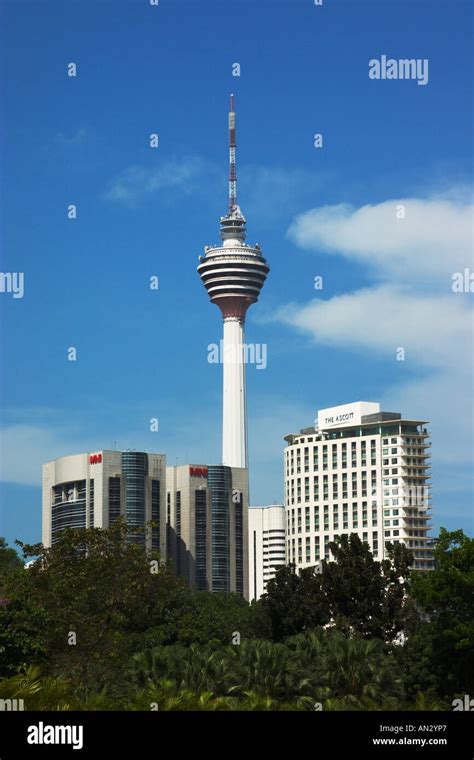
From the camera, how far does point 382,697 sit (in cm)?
5350

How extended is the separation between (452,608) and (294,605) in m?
21.5

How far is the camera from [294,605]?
77938 millimetres

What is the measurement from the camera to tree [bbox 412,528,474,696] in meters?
56.1

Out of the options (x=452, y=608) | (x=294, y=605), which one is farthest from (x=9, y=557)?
(x=452, y=608)

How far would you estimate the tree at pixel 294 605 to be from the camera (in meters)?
77.4

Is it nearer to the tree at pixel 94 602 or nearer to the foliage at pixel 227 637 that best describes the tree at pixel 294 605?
the foliage at pixel 227 637

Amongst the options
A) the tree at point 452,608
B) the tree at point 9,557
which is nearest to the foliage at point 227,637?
the tree at point 452,608

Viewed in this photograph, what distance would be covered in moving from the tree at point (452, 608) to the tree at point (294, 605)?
19563 mm

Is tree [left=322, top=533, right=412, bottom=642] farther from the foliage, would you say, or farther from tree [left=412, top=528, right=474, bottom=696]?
tree [left=412, top=528, right=474, bottom=696]

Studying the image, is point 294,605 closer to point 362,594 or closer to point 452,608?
point 362,594

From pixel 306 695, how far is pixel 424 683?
866 centimetres

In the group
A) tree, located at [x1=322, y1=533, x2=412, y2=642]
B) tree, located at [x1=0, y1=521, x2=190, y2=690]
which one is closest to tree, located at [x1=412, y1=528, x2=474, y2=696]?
tree, located at [x1=0, y1=521, x2=190, y2=690]
